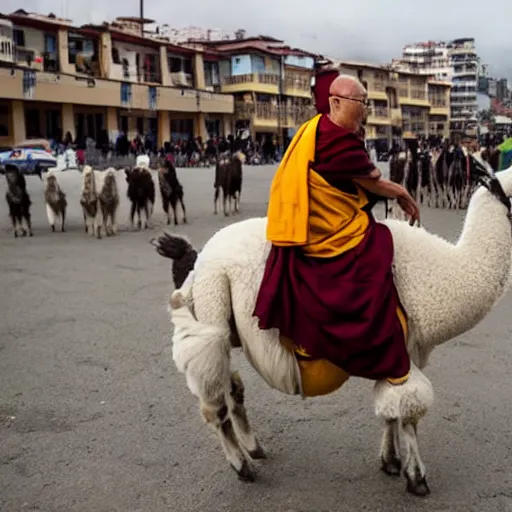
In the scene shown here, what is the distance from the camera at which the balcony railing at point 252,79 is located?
52.7 m

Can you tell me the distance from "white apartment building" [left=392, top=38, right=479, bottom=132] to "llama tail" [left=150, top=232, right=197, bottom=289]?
12055 cm

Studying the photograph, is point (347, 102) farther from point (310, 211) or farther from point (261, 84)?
point (261, 84)

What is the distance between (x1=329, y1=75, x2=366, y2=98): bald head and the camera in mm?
3443

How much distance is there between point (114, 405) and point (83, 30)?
132 feet

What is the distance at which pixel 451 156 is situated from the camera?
21.1 metres

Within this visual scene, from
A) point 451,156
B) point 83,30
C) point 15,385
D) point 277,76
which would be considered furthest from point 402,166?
point 277,76

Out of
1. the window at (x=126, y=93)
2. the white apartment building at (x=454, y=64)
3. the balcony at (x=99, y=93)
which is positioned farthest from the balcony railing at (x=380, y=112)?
the white apartment building at (x=454, y=64)

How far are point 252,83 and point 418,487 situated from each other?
5107 centimetres

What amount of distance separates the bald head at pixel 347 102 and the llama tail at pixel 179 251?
1.17 meters

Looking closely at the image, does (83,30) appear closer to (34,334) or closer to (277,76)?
(277,76)

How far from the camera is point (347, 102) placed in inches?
135

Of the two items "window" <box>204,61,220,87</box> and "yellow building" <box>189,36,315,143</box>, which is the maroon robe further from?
"window" <box>204,61,220,87</box>

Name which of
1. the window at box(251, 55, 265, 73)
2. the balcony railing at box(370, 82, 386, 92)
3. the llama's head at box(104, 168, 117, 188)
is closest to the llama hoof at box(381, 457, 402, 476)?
the llama's head at box(104, 168, 117, 188)

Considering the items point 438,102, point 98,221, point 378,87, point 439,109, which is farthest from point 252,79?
point 98,221
